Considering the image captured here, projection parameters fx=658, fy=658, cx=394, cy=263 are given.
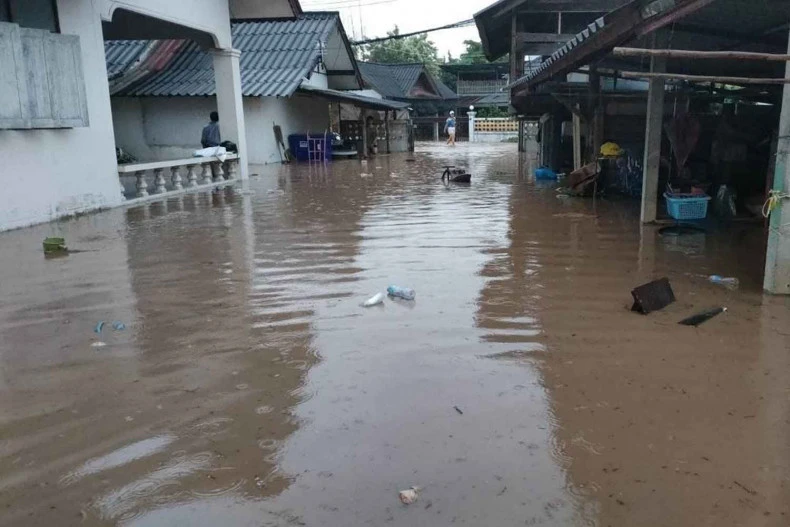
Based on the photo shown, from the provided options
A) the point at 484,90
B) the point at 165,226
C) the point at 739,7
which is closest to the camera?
the point at 739,7

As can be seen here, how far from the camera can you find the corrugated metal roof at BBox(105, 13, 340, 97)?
20.2 metres

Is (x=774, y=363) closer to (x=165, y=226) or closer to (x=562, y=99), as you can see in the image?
(x=165, y=226)

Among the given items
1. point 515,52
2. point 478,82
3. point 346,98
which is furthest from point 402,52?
point 515,52

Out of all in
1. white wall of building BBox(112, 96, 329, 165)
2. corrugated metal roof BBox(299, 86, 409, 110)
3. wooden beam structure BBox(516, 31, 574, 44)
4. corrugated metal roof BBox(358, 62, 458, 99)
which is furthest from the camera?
corrugated metal roof BBox(358, 62, 458, 99)

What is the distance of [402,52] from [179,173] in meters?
42.0

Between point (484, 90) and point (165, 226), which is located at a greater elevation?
point (484, 90)

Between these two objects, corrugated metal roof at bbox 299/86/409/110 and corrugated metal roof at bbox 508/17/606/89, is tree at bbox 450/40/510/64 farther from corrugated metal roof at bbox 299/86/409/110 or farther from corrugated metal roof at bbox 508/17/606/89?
corrugated metal roof at bbox 508/17/606/89

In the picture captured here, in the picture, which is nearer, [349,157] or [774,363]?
[774,363]

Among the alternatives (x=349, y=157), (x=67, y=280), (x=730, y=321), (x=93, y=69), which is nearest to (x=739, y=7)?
(x=730, y=321)

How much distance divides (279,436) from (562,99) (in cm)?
970

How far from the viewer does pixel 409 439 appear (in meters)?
3.14

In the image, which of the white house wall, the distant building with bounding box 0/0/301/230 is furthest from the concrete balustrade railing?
the distant building with bounding box 0/0/301/230

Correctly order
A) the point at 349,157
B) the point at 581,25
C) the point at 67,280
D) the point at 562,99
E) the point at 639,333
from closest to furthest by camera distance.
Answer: the point at 639,333
the point at 67,280
the point at 562,99
the point at 581,25
the point at 349,157

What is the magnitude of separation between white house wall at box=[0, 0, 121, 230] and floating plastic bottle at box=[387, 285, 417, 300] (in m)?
5.68
